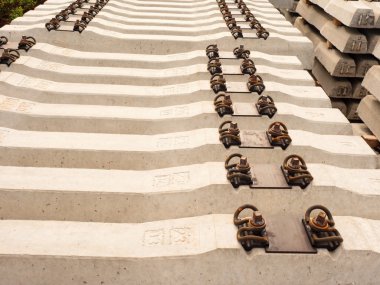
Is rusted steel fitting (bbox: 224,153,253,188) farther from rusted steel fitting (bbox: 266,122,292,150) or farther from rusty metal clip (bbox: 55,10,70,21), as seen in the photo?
rusty metal clip (bbox: 55,10,70,21)

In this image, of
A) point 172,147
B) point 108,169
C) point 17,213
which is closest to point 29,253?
point 17,213

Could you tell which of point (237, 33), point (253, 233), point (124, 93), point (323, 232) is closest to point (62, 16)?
point (124, 93)

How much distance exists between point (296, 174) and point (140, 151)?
6.38 ft

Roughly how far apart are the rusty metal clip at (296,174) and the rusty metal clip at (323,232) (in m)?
0.66

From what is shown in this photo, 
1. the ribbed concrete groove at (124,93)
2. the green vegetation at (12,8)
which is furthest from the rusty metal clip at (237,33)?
the green vegetation at (12,8)

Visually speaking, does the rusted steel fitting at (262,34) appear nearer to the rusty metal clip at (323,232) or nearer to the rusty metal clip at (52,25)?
the rusty metal clip at (52,25)

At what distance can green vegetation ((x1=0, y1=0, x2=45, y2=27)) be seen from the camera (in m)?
14.8

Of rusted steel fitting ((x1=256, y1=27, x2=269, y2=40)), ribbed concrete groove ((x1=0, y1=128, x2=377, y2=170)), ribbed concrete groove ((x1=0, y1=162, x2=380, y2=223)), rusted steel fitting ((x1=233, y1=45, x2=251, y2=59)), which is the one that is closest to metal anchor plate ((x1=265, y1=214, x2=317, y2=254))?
ribbed concrete groove ((x1=0, y1=162, x2=380, y2=223))

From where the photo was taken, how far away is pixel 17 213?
3.96 metres

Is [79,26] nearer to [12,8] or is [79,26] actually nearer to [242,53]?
[242,53]

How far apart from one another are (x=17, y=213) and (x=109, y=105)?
2511 mm

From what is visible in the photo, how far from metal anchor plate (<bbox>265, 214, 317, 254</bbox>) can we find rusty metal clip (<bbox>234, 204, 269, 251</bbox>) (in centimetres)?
9

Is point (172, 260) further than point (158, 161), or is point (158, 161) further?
point (158, 161)

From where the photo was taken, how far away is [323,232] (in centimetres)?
325
